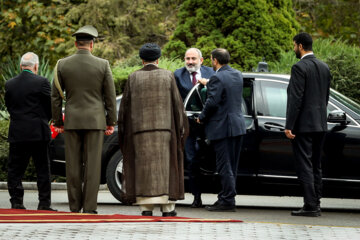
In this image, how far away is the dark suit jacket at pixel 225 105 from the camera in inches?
397

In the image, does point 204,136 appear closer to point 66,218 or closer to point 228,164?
point 228,164

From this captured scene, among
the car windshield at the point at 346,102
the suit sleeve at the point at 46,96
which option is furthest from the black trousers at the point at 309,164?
the suit sleeve at the point at 46,96

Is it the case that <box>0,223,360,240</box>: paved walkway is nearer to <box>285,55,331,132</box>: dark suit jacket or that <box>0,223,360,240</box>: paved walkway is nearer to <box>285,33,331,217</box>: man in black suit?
<box>285,33,331,217</box>: man in black suit

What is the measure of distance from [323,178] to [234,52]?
29.8 ft

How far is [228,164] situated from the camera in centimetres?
1011

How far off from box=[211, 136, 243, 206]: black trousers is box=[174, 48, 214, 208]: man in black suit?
385mm

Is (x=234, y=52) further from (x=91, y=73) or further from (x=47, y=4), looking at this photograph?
(x=47, y=4)

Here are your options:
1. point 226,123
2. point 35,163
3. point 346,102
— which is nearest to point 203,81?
point 226,123

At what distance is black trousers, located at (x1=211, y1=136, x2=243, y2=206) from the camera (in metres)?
10.1

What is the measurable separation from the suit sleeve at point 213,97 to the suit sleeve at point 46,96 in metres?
1.75

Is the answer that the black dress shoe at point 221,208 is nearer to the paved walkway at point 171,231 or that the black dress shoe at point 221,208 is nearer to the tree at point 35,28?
the paved walkway at point 171,231

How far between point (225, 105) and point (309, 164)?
1181mm

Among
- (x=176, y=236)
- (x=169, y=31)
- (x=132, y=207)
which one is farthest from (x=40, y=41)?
(x=176, y=236)

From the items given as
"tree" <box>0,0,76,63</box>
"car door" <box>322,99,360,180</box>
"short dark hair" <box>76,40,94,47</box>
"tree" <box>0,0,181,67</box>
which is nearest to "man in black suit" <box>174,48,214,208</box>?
"car door" <box>322,99,360,180</box>
